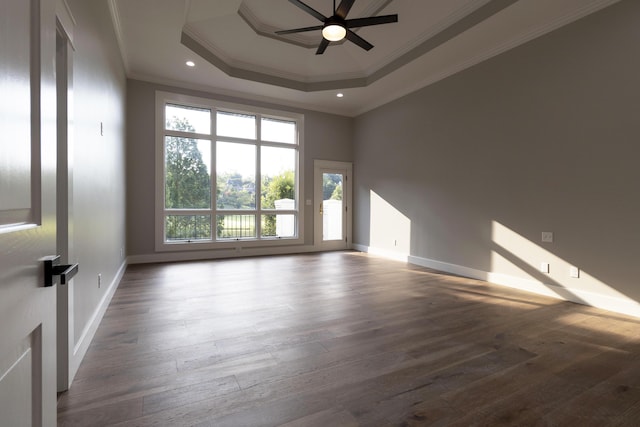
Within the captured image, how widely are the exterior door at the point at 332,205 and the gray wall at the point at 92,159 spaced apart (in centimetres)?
425

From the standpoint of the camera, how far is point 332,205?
292 inches

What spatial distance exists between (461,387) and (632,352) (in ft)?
5.21

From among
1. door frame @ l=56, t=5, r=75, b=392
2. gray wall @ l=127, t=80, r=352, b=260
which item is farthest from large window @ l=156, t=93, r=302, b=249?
door frame @ l=56, t=5, r=75, b=392

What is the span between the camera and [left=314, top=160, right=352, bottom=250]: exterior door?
7.19 meters

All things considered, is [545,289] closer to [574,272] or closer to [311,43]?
[574,272]

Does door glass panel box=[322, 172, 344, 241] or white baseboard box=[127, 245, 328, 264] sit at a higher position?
door glass panel box=[322, 172, 344, 241]

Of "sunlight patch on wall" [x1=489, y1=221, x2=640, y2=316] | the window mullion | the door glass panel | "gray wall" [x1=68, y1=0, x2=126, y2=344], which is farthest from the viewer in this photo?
the door glass panel

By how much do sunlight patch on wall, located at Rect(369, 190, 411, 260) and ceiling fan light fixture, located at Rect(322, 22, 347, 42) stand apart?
136 inches

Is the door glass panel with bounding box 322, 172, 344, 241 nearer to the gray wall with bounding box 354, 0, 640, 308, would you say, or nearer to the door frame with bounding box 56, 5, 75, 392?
the gray wall with bounding box 354, 0, 640, 308

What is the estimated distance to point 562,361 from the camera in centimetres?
216

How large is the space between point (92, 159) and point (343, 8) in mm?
2956

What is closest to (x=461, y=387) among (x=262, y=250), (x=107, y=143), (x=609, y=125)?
(x=609, y=125)

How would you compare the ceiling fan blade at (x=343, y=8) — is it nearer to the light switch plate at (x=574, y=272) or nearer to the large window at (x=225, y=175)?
the large window at (x=225, y=175)

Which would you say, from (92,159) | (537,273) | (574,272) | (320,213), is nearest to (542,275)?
(537,273)
